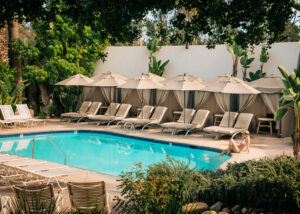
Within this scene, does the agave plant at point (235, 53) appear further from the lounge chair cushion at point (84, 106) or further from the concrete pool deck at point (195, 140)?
the lounge chair cushion at point (84, 106)

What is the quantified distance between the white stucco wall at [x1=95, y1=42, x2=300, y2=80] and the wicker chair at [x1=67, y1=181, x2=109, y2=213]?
13354 mm

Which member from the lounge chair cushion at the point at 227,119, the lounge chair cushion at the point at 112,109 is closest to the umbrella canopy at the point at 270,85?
the lounge chair cushion at the point at 227,119

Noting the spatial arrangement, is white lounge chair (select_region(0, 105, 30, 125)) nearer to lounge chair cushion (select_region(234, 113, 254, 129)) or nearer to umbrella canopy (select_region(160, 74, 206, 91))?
umbrella canopy (select_region(160, 74, 206, 91))

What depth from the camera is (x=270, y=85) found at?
14.2 metres

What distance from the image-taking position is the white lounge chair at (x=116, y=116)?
16359 mm

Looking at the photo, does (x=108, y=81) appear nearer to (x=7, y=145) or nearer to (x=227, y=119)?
(x=7, y=145)

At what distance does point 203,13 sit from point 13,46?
14.0 m

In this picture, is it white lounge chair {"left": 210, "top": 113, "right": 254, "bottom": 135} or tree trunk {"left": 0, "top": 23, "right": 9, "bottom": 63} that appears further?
tree trunk {"left": 0, "top": 23, "right": 9, "bottom": 63}

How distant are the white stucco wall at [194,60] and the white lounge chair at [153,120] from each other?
3.94 m

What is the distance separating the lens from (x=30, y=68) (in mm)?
18047

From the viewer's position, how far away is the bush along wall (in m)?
4.84

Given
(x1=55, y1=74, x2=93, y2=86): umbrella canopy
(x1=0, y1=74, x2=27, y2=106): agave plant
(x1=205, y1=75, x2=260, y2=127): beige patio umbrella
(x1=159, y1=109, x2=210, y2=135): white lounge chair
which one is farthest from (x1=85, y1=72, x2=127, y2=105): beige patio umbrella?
(x1=205, y1=75, x2=260, y2=127): beige patio umbrella

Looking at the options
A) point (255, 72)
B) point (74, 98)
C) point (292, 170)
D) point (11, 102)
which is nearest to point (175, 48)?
point (255, 72)

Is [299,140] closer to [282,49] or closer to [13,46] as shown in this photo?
[282,49]
